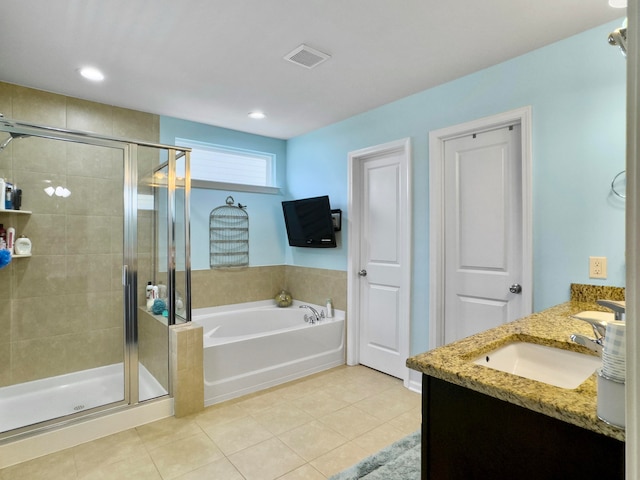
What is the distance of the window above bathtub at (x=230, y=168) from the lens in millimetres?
3771

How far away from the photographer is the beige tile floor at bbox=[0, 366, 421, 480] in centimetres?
197

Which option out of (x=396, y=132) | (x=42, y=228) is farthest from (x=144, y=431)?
(x=396, y=132)

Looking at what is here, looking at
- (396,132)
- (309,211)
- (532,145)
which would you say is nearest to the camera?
(532,145)

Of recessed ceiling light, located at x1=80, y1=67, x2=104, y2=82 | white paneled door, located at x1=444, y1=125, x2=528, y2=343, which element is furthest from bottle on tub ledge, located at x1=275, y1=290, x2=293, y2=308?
recessed ceiling light, located at x1=80, y1=67, x2=104, y2=82

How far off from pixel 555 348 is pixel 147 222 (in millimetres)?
2725

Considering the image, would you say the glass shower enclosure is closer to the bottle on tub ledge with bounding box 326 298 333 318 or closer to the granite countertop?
the bottle on tub ledge with bounding box 326 298 333 318

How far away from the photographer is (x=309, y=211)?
370 cm

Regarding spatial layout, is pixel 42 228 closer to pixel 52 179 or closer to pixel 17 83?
pixel 52 179

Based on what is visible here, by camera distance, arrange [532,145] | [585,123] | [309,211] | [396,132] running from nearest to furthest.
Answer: [585,123]
[532,145]
[396,132]
[309,211]

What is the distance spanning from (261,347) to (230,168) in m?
2.03

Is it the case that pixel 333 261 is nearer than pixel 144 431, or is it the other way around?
pixel 144 431

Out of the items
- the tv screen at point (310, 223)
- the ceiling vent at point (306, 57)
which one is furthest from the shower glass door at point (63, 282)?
the tv screen at point (310, 223)

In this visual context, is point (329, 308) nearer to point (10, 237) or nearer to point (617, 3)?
point (10, 237)

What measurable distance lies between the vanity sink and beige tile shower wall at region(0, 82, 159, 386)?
2.77 m
